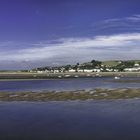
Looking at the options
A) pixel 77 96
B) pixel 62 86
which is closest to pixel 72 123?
pixel 77 96

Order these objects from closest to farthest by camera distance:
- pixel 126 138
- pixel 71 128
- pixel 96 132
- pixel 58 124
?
pixel 126 138, pixel 96 132, pixel 71 128, pixel 58 124

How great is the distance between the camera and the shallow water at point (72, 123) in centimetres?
2448

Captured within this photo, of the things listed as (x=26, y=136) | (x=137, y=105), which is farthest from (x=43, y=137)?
(x=137, y=105)

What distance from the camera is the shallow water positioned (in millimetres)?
24484

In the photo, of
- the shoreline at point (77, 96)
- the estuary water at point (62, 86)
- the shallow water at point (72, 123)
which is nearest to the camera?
the shallow water at point (72, 123)

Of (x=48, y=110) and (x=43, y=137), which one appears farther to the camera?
(x=48, y=110)

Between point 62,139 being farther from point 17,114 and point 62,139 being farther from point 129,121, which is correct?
point 17,114

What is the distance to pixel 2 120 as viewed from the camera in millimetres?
31641

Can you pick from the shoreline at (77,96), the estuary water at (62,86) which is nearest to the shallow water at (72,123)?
the shoreline at (77,96)

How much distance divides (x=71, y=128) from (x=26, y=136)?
361 centimetres

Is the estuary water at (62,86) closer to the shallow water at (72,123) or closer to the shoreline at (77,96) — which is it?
the shoreline at (77,96)

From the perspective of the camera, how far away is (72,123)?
95.0 ft

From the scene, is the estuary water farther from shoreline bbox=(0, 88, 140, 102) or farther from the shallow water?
the shallow water

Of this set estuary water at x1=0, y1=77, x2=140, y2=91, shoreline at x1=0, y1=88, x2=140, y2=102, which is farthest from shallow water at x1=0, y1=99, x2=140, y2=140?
A: estuary water at x1=0, y1=77, x2=140, y2=91
